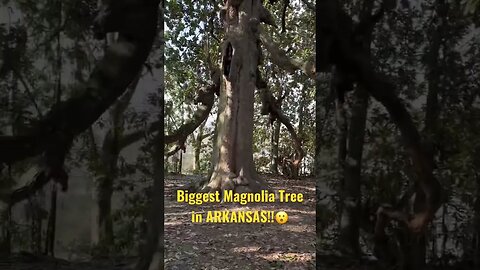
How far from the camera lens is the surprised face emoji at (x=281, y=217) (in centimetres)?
427

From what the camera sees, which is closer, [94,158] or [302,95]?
[94,158]

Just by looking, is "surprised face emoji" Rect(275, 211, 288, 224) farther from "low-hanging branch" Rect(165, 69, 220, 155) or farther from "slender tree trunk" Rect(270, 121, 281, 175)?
"slender tree trunk" Rect(270, 121, 281, 175)

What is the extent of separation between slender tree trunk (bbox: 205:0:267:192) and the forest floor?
327 millimetres

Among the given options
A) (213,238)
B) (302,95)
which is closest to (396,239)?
(213,238)

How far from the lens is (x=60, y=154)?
77.8 inches

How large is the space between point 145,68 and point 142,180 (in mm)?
505

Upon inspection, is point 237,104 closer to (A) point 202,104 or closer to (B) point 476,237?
(A) point 202,104

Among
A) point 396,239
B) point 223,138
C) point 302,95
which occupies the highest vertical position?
point 302,95

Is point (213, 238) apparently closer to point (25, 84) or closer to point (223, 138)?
point (223, 138)

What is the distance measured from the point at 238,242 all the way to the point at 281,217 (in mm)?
757

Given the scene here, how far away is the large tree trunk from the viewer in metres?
4.79

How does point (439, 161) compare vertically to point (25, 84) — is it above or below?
below
